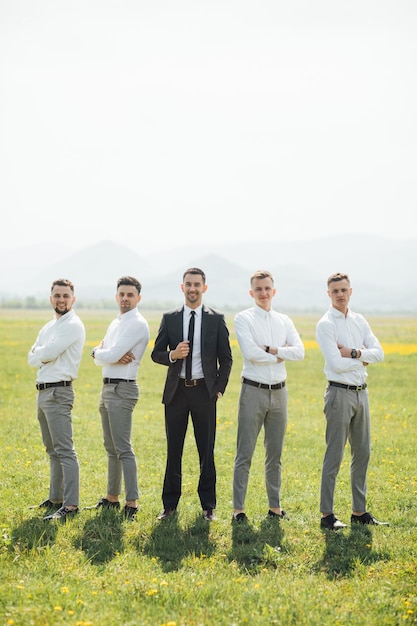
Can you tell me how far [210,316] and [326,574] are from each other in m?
3.25

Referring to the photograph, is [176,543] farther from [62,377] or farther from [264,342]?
[264,342]

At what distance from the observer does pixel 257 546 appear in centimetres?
658

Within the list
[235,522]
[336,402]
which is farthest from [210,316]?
[235,522]

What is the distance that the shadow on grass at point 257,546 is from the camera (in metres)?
6.20

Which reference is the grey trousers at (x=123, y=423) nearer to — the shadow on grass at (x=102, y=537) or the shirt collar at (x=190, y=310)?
the shadow on grass at (x=102, y=537)

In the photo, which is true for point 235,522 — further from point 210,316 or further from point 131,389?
point 210,316

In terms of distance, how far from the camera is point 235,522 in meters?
7.33

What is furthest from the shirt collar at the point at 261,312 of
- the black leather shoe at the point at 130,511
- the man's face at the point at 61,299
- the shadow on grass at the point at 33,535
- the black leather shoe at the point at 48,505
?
the black leather shoe at the point at 48,505

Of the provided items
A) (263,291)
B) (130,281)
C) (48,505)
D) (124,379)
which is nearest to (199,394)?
(124,379)

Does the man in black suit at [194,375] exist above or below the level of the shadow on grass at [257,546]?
above

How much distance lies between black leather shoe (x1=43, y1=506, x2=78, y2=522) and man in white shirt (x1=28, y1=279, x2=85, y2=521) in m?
0.02

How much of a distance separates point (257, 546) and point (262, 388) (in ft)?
6.13

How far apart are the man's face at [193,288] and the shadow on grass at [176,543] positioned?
107 inches

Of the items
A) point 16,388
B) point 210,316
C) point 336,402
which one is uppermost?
point 210,316
